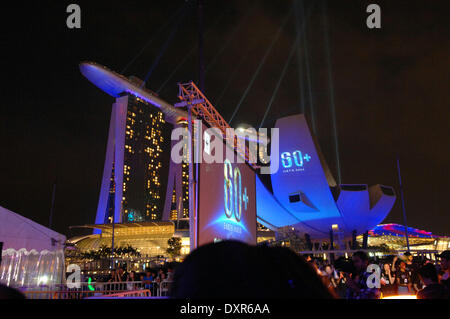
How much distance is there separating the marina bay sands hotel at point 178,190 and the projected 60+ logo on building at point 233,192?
0.76 meters

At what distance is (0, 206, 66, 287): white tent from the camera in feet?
32.4

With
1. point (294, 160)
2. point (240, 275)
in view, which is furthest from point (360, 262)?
point (294, 160)

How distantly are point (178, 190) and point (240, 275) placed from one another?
276 feet

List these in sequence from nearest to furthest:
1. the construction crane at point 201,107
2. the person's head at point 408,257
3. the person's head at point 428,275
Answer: the person's head at point 428,275 → the person's head at point 408,257 → the construction crane at point 201,107

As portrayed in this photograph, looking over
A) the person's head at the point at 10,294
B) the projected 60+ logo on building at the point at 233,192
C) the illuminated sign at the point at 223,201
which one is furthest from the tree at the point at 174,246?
the person's head at the point at 10,294

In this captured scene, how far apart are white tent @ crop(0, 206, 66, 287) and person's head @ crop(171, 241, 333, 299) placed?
10.4 meters

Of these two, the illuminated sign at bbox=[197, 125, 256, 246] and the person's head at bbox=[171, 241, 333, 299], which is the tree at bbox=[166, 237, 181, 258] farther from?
the person's head at bbox=[171, 241, 333, 299]

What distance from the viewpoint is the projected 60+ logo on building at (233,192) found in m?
13.5

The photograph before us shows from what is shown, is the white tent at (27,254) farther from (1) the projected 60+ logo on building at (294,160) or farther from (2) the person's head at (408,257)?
(1) the projected 60+ logo on building at (294,160)

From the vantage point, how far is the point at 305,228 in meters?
40.2

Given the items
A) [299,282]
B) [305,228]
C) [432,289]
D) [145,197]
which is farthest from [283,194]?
[145,197]

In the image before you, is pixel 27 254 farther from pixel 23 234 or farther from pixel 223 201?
pixel 223 201

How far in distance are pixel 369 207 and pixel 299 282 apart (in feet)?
125
